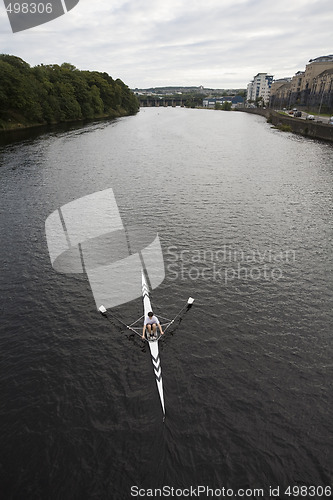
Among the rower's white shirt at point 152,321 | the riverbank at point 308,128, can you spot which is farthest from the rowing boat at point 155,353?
the riverbank at point 308,128

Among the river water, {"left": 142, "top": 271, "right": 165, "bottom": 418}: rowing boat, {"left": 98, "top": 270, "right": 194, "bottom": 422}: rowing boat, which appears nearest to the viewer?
the river water

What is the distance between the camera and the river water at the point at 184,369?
14.8 metres

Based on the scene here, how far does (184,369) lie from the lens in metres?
20.2

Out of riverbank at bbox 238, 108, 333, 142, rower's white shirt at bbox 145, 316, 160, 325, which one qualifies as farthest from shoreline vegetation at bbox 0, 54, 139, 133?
rower's white shirt at bbox 145, 316, 160, 325

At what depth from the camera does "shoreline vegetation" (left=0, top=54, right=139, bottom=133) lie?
10306 cm

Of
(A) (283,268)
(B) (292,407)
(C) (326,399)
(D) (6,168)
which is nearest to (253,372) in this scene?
(B) (292,407)

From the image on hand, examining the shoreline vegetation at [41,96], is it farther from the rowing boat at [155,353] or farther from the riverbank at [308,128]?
the rowing boat at [155,353]

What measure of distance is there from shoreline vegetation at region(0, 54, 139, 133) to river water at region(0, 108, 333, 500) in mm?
78394

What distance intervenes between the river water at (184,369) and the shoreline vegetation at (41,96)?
257 feet

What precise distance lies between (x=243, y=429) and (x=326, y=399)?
5.50m

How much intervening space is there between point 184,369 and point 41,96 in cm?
13686

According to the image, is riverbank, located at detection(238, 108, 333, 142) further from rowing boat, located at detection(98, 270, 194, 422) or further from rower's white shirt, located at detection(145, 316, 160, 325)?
rower's white shirt, located at detection(145, 316, 160, 325)

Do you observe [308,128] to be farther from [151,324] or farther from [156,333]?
[156,333]

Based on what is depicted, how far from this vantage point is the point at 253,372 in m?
20.0
